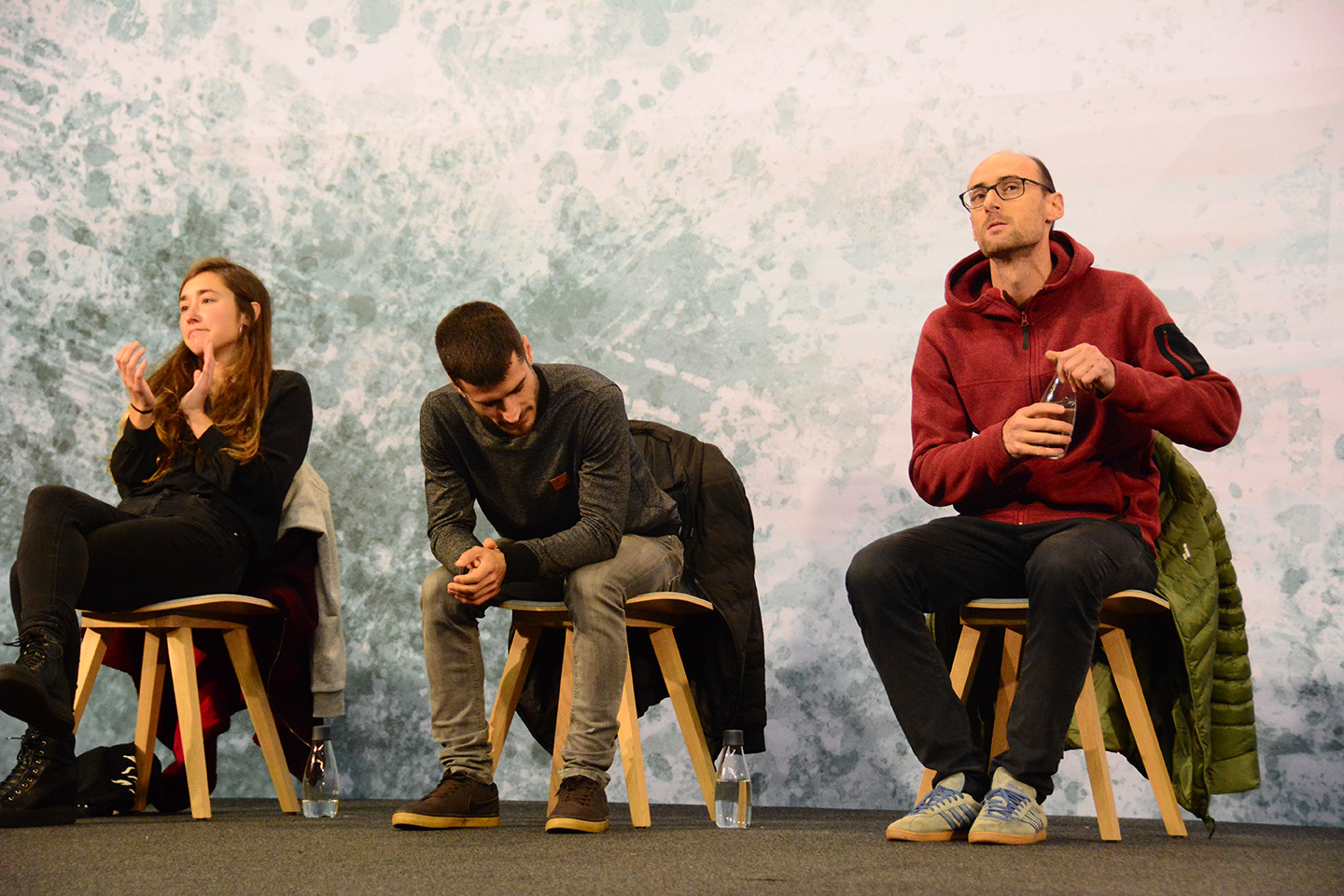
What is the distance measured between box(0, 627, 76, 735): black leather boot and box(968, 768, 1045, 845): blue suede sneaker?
1449 millimetres

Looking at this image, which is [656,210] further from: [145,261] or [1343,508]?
[1343,508]

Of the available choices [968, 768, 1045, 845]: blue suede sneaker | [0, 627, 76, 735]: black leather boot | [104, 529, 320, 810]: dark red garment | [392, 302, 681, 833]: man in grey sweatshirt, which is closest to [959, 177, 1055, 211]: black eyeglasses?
[392, 302, 681, 833]: man in grey sweatshirt

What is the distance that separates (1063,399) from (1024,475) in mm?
153

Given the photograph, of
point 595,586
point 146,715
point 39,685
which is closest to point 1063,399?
point 595,586

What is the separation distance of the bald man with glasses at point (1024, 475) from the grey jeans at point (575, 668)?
16.1 inches

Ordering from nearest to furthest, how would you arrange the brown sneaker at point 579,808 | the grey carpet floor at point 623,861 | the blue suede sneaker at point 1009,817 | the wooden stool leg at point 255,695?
the grey carpet floor at point 623,861, the blue suede sneaker at point 1009,817, the brown sneaker at point 579,808, the wooden stool leg at point 255,695

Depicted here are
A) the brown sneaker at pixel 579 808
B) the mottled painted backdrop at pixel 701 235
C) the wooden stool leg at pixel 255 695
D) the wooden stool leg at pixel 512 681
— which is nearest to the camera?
the brown sneaker at pixel 579 808

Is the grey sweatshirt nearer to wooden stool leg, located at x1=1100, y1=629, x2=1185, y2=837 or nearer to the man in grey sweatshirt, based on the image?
the man in grey sweatshirt

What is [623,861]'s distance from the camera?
5.37 ft

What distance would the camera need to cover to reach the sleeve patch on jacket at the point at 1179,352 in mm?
2104

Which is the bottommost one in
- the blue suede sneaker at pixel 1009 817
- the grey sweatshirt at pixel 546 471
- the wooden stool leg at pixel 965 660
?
the blue suede sneaker at pixel 1009 817

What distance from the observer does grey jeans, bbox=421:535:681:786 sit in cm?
206

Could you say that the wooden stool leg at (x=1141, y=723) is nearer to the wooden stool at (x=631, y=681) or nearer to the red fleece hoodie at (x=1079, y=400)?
the red fleece hoodie at (x=1079, y=400)

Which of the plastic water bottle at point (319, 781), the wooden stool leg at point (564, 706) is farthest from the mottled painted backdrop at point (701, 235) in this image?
the wooden stool leg at point (564, 706)
